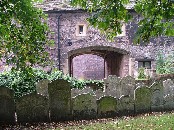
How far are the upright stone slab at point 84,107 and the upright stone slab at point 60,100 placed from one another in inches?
9.0

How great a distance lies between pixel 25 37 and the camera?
6.90 m

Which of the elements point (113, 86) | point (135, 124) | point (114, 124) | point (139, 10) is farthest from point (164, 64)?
point (139, 10)

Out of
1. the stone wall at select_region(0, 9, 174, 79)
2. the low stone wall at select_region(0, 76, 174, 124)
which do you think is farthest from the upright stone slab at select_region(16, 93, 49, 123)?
the stone wall at select_region(0, 9, 174, 79)

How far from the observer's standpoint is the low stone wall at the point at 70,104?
8.34 meters

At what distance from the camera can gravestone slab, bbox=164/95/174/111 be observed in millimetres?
10188

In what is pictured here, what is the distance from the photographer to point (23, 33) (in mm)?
6949

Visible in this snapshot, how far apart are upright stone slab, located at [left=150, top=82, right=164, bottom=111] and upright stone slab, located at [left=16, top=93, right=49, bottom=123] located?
397 cm

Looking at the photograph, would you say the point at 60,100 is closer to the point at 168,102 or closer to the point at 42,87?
the point at 42,87

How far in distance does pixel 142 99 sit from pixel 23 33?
16.4ft

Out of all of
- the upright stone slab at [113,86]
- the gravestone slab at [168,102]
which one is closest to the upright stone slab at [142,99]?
the gravestone slab at [168,102]

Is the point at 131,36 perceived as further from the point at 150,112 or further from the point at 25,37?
the point at 25,37

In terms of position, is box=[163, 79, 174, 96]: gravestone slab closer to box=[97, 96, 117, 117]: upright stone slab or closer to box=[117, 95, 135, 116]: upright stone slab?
box=[117, 95, 135, 116]: upright stone slab

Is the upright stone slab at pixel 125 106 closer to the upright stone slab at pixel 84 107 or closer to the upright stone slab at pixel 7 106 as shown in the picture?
the upright stone slab at pixel 84 107

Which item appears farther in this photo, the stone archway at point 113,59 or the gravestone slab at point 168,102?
the stone archway at point 113,59
